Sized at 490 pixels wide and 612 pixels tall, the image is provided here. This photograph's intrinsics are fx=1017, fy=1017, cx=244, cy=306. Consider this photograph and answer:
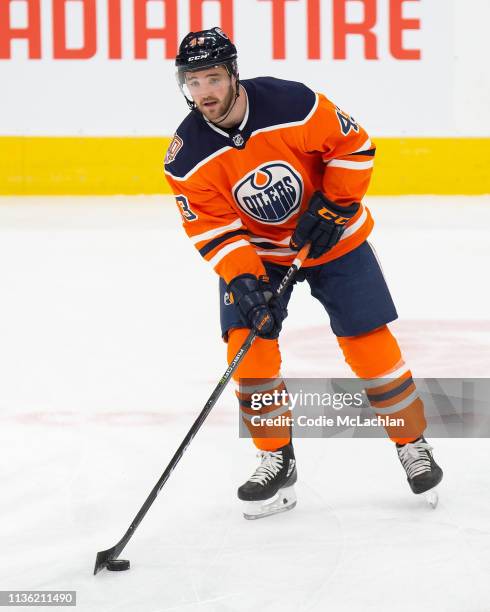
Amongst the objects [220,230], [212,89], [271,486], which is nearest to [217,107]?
[212,89]

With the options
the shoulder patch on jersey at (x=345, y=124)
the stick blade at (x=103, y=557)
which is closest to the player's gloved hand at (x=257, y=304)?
the shoulder patch on jersey at (x=345, y=124)

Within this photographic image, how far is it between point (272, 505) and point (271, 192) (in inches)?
24.7

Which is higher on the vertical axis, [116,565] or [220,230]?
[220,230]

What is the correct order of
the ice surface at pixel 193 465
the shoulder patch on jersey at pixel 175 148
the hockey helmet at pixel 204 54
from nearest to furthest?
the ice surface at pixel 193 465, the hockey helmet at pixel 204 54, the shoulder patch on jersey at pixel 175 148

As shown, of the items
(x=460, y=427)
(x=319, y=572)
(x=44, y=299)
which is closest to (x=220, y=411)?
(x=460, y=427)

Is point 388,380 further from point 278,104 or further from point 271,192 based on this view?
point 278,104

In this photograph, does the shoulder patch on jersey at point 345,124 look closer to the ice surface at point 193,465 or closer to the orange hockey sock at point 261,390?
the orange hockey sock at point 261,390

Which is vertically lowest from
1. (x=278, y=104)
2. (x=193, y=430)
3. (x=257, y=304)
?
(x=193, y=430)

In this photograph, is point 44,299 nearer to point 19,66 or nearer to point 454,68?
point 19,66

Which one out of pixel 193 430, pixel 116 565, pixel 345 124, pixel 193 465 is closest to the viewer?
pixel 116 565

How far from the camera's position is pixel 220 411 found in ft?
8.63

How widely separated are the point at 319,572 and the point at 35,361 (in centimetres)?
160

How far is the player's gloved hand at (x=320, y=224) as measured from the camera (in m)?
2.00

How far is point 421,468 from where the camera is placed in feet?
6.73
